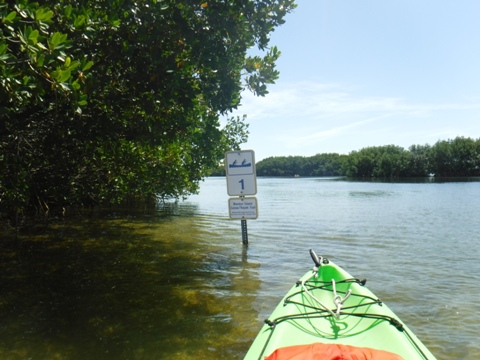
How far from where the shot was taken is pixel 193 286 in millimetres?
7934

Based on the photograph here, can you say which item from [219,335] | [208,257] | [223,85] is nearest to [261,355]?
[219,335]

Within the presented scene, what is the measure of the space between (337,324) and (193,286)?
13.1ft

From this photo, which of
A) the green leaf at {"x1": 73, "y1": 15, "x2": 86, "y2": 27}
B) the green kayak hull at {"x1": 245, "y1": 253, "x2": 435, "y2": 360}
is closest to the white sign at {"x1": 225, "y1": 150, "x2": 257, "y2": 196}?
the green kayak hull at {"x1": 245, "y1": 253, "x2": 435, "y2": 360}

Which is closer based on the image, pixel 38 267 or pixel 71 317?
pixel 71 317

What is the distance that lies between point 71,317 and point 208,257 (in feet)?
17.3

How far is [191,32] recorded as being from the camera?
735 centimetres

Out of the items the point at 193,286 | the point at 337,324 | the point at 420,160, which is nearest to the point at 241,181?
the point at 193,286

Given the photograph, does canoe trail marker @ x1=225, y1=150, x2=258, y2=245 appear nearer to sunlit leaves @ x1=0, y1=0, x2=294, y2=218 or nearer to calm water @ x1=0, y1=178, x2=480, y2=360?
calm water @ x1=0, y1=178, x2=480, y2=360

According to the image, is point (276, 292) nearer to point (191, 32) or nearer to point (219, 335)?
point (219, 335)

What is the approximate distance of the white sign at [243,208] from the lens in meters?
11.4

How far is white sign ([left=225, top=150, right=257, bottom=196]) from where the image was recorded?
11.2 metres

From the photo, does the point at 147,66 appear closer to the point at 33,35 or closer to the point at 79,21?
the point at 79,21

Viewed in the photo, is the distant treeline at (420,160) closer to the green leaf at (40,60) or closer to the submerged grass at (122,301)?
A: the submerged grass at (122,301)

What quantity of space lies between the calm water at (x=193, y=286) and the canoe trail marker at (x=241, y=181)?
1.39m
